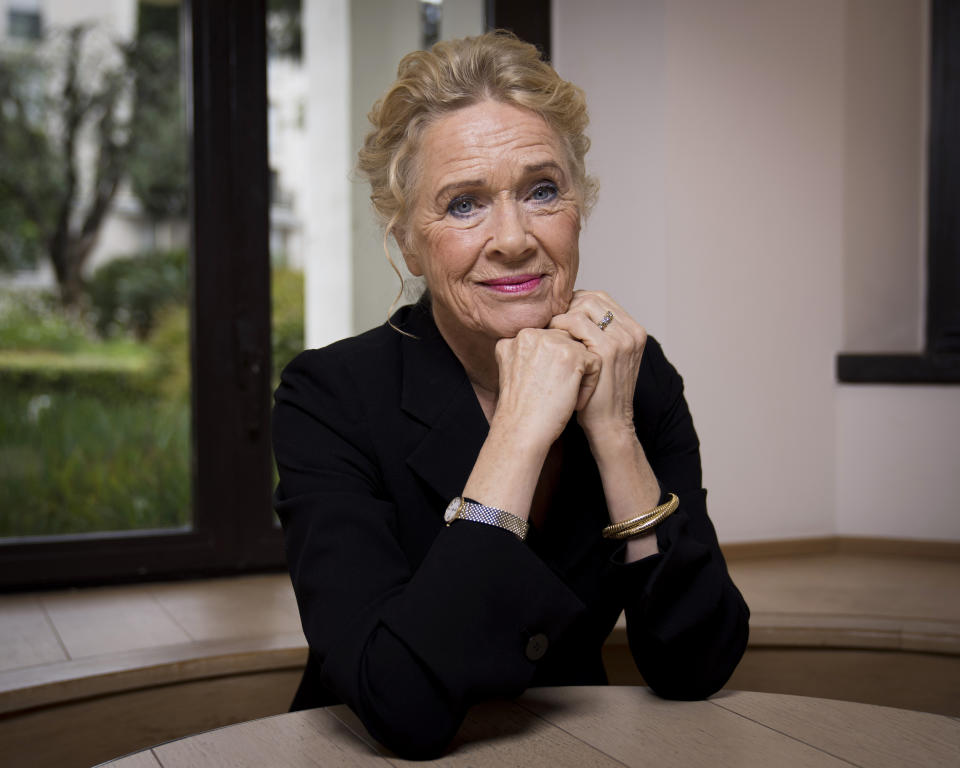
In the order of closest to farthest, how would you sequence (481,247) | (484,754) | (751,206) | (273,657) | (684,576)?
(484,754) < (684,576) < (481,247) < (273,657) < (751,206)

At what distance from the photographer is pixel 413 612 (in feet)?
3.24

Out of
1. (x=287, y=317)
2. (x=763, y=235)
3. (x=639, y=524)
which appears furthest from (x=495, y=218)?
(x=763, y=235)

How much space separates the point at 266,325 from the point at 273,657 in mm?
1034

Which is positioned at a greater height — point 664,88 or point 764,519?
point 664,88

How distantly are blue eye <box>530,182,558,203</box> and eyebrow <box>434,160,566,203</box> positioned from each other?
0.03 meters

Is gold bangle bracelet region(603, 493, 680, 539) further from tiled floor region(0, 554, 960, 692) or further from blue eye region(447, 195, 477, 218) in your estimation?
tiled floor region(0, 554, 960, 692)

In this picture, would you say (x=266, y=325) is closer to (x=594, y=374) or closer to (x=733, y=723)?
(x=594, y=374)

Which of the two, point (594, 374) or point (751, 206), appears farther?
point (751, 206)

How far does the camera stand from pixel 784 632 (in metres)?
2.06

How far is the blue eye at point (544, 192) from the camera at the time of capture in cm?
136

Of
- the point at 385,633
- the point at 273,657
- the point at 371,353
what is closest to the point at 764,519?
the point at 273,657

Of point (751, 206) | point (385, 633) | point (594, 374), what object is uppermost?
point (751, 206)

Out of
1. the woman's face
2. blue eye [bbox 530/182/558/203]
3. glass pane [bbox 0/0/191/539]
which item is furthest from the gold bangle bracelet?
glass pane [bbox 0/0/191/539]

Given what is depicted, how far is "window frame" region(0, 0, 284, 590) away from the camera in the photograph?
8.22ft
